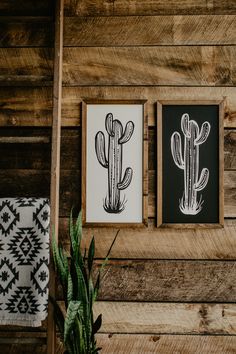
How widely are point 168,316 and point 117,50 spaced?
3.70 feet

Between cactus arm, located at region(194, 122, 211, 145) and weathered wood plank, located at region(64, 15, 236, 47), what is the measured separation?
35cm

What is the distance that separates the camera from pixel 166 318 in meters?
1.80

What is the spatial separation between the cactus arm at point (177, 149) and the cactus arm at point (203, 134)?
0.24 ft

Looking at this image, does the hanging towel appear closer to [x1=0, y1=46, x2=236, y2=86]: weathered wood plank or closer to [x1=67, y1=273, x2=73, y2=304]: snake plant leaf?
[x1=67, y1=273, x2=73, y2=304]: snake plant leaf

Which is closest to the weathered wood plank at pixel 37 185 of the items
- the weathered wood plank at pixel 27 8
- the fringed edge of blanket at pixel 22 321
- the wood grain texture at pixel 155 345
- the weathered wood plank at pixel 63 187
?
the weathered wood plank at pixel 63 187

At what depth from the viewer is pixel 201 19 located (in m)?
1.86

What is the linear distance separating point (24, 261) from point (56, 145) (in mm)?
454

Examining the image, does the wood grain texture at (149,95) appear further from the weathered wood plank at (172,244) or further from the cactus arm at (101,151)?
the weathered wood plank at (172,244)

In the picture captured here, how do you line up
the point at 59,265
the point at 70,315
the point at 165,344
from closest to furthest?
the point at 70,315, the point at 59,265, the point at 165,344

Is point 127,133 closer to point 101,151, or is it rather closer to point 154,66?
point 101,151

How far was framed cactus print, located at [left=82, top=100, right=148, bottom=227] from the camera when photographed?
1.82 metres

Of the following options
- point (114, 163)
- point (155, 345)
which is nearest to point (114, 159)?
point (114, 163)

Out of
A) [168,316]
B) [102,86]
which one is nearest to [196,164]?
[102,86]

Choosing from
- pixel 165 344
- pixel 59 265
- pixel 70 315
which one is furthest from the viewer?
pixel 165 344
